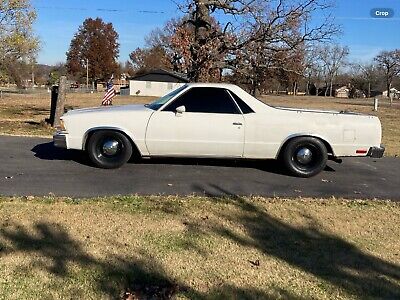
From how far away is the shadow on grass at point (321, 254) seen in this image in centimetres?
329

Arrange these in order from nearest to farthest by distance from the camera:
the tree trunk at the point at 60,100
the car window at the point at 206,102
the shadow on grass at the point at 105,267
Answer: the shadow on grass at the point at 105,267 → the car window at the point at 206,102 → the tree trunk at the point at 60,100

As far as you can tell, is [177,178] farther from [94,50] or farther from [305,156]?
[94,50]

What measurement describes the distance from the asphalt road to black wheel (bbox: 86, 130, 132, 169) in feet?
0.52

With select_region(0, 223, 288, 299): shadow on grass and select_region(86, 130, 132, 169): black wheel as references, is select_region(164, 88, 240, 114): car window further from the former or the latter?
select_region(0, 223, 288, 299): shadow on grass

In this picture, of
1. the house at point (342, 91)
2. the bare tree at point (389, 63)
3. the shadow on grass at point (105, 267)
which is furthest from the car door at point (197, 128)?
the house at point (342, 91)

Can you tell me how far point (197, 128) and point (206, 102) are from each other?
48cm

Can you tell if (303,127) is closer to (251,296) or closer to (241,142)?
(241,142)

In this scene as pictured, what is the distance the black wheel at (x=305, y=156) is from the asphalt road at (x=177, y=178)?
174 mm

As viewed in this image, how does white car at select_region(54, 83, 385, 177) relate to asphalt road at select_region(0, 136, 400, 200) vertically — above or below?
above

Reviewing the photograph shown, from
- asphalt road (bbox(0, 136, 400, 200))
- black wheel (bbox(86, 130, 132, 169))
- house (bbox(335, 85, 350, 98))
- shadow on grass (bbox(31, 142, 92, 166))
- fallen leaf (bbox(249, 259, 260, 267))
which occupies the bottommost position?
fallen leaf (bbox(249, 259, 260, 267))

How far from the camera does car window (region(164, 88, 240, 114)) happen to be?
6.62 meters

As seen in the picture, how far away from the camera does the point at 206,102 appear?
21.9 ft

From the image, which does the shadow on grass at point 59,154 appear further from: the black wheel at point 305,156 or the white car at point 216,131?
the black wheel at point 305,156

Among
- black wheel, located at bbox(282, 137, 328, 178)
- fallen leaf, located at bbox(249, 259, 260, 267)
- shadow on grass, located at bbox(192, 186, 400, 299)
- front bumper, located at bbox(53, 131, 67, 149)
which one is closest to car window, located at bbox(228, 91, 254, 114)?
black wheel, located at bbox(282, 137, 328, 178)
